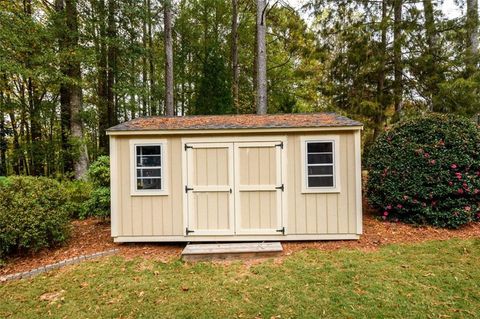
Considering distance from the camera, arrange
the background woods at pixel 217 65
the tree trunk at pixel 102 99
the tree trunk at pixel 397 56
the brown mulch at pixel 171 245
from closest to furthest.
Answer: the brown mulch at pixel 171 245 < the background woods at pixel 217 65 < the tree trunk at pixel 397 56 < the tree trunk at pixel 102 99

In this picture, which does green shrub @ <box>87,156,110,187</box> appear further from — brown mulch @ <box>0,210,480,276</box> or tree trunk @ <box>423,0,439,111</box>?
tree trunk @ <box>423,0,439,111</box>

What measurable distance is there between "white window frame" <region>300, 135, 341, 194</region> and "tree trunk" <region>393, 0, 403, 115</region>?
5430mm

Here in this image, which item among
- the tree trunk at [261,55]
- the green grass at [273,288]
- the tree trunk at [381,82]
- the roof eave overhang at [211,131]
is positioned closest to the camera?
the green grass at [273,288]

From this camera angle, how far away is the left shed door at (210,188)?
5086 mm

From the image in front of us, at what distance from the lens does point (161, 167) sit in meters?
5.09

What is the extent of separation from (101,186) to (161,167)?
85.6 inches

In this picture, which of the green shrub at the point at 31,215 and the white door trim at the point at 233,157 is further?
the white door trim at the point at 233,157

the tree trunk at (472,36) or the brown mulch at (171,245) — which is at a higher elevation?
the tree trunk at (472,36)

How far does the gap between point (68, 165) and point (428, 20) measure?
14.2m

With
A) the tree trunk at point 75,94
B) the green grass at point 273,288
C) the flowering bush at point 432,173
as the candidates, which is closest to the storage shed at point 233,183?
the green grass at point 273,288

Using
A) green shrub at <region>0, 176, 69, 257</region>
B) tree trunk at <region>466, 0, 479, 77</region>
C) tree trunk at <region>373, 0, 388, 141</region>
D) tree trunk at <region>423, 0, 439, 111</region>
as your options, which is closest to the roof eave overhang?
green shrub at <region>0, 176, 69, 257</region>

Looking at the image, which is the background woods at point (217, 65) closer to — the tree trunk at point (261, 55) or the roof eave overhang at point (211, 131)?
the tree trunk at point (261, 55)

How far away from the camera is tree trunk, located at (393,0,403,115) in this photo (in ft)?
28.7

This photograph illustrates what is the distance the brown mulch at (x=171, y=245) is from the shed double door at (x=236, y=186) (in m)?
0.63
